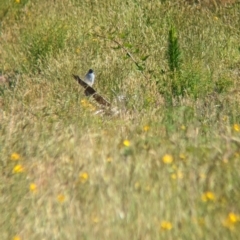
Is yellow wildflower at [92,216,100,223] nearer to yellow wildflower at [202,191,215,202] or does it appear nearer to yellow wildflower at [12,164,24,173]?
yellow wildflower at [202,191,215,202]

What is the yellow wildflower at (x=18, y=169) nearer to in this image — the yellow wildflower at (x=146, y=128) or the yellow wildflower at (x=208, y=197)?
the yellow wildflower at (x=146, y=128)

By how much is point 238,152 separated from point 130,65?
135 inches

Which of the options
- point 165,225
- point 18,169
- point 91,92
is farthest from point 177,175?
point 91,92

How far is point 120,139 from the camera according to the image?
4.64 m

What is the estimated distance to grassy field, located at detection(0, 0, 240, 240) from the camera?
4.01 m

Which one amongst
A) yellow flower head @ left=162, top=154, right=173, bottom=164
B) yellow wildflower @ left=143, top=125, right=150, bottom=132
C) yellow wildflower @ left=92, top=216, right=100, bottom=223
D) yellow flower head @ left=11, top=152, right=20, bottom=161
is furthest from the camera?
yellow wildflower @ left=143, top=125, right=150, bottom=132

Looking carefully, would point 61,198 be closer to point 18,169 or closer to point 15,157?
point 18,169

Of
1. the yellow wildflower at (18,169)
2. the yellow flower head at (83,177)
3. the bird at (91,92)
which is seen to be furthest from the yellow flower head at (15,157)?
the bird at (91,92)

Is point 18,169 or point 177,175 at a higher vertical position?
point 18,169

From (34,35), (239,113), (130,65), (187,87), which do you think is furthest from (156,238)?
(34,35)

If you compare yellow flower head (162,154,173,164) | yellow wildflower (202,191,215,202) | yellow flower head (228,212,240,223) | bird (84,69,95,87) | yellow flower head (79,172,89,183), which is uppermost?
yellow flower head (79,172,89,183)

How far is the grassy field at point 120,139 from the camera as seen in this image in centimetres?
401

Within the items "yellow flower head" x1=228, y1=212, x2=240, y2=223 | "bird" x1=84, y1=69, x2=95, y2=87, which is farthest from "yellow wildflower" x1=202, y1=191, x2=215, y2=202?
"bird" x1=84, y1=69, x2=95, y2=87

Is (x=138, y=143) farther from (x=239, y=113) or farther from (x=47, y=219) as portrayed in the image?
(x=239, y=113)
